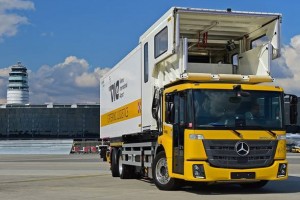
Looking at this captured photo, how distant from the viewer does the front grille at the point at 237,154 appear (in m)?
11.4

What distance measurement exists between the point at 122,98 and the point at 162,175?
4967 millimetres

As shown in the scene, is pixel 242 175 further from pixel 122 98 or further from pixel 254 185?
pixel 122 98

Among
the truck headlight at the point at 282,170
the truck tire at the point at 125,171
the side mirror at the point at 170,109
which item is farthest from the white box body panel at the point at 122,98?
the truck headlight at the point at 282,170

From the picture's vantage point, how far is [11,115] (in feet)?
326

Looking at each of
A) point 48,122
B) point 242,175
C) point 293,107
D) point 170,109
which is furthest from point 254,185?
point 48,122

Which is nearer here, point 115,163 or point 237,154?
point 237,154

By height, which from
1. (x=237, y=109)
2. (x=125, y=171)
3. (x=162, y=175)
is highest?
(x=237, y=109)

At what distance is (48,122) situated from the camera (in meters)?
99.7

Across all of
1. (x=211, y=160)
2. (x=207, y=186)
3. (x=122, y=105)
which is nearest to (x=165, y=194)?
(x=211, y=160)

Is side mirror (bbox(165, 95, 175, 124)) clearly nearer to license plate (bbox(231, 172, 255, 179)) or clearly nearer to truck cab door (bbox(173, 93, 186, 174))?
truck cab door (bbox(173, 93, 186, 174))

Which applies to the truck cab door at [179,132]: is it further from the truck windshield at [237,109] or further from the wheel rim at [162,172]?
the wheel rim at [162,172]

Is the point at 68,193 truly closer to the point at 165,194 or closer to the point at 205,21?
the point at 165,194

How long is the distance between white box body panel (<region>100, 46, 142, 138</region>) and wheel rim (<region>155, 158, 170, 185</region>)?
2018mm

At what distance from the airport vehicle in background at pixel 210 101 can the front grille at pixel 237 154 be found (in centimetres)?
2
